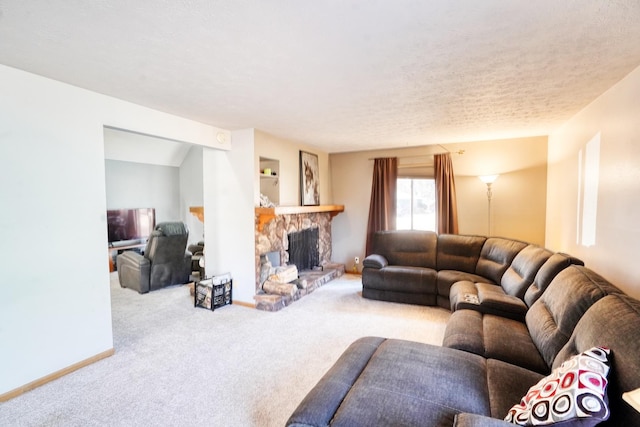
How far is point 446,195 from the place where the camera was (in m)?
4.91

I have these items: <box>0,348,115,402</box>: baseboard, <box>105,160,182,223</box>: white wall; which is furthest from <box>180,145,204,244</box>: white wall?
<box>0,348,115,402</box>: baseboard

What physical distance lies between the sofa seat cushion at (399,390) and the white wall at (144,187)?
6325 mm

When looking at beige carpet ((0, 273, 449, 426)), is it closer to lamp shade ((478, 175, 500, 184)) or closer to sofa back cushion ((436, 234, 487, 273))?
sofa back cushion ((436, 234, 487, 273))

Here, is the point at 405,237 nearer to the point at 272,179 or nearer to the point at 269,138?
the point at 272,179

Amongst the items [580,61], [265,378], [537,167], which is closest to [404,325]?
[265,378]

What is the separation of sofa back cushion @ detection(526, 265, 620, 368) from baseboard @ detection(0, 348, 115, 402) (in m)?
3.45

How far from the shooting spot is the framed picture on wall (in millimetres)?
4969

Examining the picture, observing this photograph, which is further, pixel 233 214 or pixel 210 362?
pixel 233 214

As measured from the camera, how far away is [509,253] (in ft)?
11.5

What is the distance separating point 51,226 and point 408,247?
13.7 feet

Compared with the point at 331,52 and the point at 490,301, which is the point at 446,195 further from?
the point at 331,52

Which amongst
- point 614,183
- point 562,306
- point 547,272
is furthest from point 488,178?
point 562,306

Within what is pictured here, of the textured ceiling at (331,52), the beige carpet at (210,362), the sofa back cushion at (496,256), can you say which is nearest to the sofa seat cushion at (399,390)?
the beige carpet at (210,362)

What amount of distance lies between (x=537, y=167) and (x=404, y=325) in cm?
319
